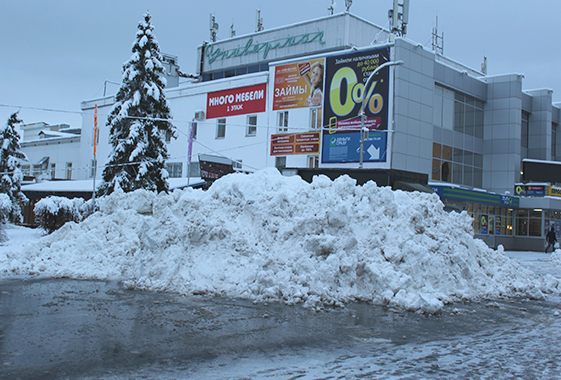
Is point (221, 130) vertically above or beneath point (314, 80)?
beneath

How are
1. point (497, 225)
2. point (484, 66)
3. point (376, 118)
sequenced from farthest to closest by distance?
point (484, 66)
point (497, 225)
point (376, 118)

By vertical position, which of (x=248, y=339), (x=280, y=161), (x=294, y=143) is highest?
(x=294, y=143)

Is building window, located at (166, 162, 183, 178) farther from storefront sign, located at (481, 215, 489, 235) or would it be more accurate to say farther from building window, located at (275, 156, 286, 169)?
storefront sign, located at (481, 215, 489, 235)

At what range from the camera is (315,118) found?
2897 centimetres

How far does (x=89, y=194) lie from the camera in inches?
1158

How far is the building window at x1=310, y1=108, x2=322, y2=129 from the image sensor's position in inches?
1133

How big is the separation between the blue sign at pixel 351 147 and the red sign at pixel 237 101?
5646mm

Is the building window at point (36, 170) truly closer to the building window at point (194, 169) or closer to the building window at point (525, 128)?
the building window at point (194, 169)

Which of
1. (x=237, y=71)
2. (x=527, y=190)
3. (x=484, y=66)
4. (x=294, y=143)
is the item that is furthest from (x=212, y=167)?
(x=484, y=66)

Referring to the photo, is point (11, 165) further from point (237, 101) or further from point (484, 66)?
point (484, 66)

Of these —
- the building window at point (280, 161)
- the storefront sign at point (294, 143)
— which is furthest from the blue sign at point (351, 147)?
the building window at point (280, 161)

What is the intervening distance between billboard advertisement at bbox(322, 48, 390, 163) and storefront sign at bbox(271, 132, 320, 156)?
2.32ft

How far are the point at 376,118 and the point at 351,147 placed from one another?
2055 millimetres

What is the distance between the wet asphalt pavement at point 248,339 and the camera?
4.67m
